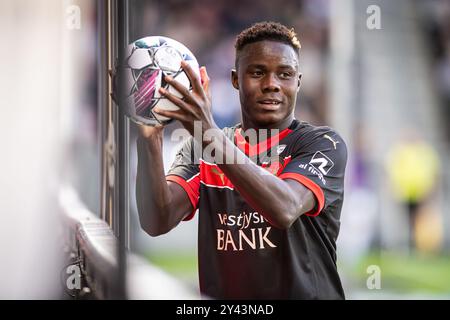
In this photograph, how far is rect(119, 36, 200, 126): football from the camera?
1217mm

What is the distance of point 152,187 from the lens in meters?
1.39

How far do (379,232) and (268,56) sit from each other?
4.14 m

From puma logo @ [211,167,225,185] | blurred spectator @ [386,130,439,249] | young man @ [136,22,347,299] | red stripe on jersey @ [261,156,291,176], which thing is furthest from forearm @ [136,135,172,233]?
blurred spectator @ [386,130,439,249]

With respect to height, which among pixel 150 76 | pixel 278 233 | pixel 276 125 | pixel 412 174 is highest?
pixel 150 76

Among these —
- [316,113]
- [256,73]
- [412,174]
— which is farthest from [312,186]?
[412,174]

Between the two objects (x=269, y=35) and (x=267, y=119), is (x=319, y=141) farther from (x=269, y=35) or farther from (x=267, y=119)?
(x=269, y=35)

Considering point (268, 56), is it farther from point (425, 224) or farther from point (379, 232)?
point (425, 224)

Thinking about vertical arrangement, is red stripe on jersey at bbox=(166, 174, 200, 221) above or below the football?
below

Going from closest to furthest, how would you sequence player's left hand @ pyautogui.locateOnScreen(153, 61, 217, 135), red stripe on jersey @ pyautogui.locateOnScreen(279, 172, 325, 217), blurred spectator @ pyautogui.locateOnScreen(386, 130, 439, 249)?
player's left hand @ pyautogui.locateOnScreen(153, 61, 217, 135)
red stripe on jersey @ pyautogui.locateOnScreen(279, 172, 325, 217)
blurred spectator @ pyautogui.locateOnScreen(386, 130, 439, 249)

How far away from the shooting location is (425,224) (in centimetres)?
554

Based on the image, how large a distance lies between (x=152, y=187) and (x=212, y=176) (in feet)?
0.45

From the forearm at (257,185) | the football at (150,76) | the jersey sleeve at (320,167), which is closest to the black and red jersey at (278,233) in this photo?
the jersey sleeve at (320,167)

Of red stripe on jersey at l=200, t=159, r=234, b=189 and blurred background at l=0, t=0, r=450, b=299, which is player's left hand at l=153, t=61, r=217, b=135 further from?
red stripe on jersey at l=200, t=159, r=234, b=189

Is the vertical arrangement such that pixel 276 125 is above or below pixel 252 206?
above
